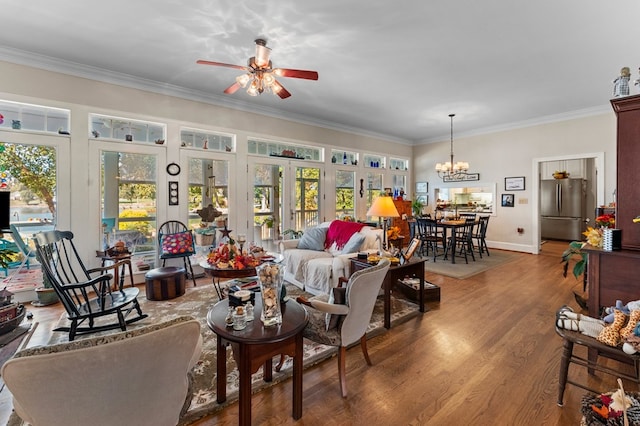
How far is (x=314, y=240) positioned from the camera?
463cm

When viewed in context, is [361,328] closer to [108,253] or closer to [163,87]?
[108,253]

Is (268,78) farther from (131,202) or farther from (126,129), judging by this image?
(131,202)

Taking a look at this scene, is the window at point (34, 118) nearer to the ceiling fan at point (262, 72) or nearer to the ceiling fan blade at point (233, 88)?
the ceiling fan blade at point (233, 88)

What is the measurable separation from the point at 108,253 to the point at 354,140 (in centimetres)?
578

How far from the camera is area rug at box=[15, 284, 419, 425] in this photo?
1975 millimetres

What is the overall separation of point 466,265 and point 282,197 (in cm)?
396

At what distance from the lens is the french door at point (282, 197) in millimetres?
5852

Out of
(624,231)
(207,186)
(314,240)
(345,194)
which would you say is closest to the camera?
(624,231)

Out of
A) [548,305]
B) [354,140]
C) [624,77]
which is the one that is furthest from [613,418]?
[354,140]

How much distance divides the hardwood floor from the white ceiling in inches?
126

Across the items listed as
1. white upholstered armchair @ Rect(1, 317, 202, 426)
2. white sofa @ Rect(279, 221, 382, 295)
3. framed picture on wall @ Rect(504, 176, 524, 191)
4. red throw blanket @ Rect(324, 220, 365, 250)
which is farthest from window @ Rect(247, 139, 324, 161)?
white upholstered armchair @ Rect(1, 317, 202, 426)

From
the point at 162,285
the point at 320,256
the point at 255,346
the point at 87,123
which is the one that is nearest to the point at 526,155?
the point at 320,256

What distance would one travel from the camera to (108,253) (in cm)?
403

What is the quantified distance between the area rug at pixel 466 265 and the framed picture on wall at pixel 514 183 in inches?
64.8
